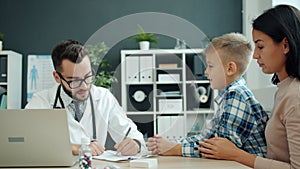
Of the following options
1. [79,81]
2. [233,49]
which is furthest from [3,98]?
[233,49]

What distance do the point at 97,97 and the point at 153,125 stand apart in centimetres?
42

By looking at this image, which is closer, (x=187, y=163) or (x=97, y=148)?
(x=187, y=163)

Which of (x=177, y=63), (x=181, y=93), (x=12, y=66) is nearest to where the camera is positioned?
(x=181, y=93)

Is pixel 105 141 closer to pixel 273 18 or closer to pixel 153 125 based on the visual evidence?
pixel 153 125

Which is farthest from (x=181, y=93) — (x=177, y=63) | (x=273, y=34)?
(x=273, y=34)

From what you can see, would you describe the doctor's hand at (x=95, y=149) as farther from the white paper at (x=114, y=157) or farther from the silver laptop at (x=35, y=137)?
the silver laptop at (x=35, y=137)

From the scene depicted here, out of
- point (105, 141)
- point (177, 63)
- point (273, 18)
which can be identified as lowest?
point (105, 141)

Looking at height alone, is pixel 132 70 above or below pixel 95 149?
above

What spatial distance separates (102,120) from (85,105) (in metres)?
0.13

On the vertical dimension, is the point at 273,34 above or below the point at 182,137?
above

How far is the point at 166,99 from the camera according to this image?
5.78 ft

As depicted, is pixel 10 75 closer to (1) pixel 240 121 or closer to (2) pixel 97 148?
(2) pixel 97 148

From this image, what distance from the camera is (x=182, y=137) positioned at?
60.7 inches

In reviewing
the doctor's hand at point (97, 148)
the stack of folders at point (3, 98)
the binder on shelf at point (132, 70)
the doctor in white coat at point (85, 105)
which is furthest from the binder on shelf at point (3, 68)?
the doctor's hand at point (97, 148)
